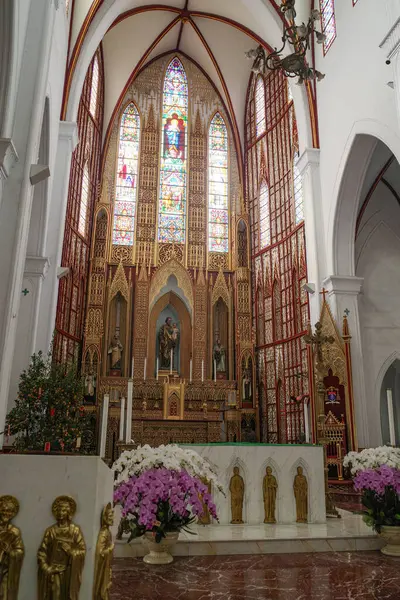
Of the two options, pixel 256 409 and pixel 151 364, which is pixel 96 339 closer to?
pixel 151 364

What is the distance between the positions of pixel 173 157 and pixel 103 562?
18787 mm

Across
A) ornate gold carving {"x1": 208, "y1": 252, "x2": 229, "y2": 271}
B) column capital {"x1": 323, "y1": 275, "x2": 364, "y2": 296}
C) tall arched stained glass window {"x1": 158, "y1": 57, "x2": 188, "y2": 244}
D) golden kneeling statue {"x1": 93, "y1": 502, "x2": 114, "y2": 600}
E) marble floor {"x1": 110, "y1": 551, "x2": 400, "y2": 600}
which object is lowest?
marble floor {"x1": 110, "y1": 551, "x2": 400, "y2": 600}

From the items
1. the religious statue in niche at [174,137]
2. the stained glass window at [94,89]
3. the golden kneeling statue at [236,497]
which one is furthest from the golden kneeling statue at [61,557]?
the religious statue in niche at [174,137]

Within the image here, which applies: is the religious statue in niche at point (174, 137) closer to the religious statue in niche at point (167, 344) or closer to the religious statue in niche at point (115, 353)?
the religious statue in niche at point (167, 344)

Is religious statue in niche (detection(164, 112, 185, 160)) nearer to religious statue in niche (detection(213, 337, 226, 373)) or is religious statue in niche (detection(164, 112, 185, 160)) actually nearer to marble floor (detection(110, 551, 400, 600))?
religious statue in niche (detection(213, 337, 226, 373))

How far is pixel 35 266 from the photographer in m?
11.5

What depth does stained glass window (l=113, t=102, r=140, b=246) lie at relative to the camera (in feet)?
61.0

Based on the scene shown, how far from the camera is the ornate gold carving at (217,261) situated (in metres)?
18.5

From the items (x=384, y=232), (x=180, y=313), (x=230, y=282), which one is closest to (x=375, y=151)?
(x=384, y=232)

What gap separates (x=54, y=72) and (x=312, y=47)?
7884mm

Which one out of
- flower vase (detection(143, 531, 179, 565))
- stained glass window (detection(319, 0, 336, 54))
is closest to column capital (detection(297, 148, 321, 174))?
stained glass window (detection(319, 0, 336, 54))

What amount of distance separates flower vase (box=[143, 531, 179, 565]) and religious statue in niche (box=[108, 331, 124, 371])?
12.0m

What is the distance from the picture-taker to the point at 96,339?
53.7ft

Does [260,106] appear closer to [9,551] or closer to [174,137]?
[174,137]
